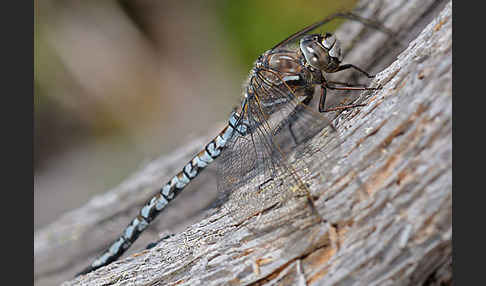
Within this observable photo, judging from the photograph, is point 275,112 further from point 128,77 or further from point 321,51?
point 128,77

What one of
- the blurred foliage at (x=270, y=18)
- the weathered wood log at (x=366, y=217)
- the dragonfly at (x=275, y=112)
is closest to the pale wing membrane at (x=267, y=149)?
the dragonfly at (x=275, y=112)

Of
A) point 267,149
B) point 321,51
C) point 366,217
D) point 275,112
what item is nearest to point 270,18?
point 321,51

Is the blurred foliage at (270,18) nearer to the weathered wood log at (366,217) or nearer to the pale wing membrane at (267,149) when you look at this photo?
the pale wing membrane at (267,149)

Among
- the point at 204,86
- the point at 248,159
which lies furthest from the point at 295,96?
the point at 204,86

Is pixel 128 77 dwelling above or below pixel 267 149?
above

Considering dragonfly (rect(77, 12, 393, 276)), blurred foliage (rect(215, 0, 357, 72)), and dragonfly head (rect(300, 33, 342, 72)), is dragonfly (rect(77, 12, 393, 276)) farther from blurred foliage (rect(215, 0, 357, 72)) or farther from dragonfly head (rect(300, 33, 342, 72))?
blurred foliage (rect(215, 0, 357, 72))

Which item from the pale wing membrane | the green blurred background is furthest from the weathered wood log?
the green blurred background
